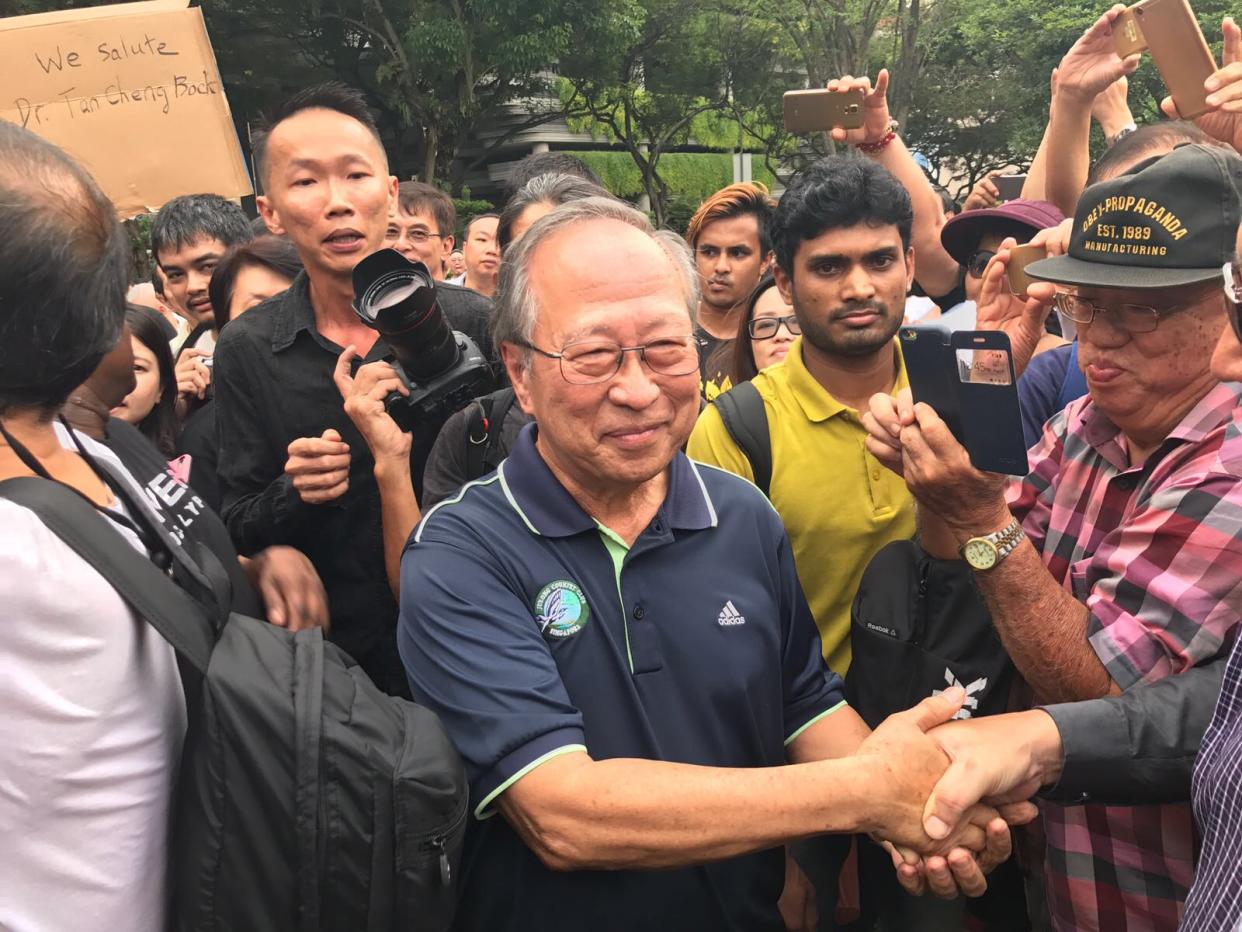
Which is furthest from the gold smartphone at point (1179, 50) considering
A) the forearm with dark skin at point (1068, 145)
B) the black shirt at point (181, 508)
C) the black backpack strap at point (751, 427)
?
the black shirt at point (181, 508)

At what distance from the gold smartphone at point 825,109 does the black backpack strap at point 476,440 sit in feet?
6.47

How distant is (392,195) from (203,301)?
1696mm

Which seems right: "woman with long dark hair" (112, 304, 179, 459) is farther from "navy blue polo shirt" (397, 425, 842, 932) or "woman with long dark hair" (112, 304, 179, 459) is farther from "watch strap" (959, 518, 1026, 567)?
"watch strap" (959, 518, 1026, 567)

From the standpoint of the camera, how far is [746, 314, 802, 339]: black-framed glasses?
11.7 feet

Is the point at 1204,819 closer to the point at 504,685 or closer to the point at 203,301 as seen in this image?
the point at 504,685

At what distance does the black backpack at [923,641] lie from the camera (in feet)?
6.89

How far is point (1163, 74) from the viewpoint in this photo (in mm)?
3055

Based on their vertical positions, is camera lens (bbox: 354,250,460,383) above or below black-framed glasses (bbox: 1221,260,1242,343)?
below

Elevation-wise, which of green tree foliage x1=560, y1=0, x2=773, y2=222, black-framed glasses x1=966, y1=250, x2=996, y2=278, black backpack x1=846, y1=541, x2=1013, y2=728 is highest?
black-framed glasses x1=966, y1=250, x2=996, y2=278

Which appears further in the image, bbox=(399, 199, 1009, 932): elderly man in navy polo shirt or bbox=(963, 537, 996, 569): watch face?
bbox=(963, 537, 996, 569): watch face

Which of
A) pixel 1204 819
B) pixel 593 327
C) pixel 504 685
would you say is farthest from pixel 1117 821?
Result: pixel 593 327

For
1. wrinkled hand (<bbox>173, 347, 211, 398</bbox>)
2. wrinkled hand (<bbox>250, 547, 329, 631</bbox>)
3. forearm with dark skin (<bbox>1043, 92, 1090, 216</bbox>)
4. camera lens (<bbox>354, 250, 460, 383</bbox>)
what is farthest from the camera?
forearm with dark skin (<bbox>1043, 92, 1090, 216</bbox>)

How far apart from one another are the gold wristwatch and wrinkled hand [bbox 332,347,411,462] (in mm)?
1356

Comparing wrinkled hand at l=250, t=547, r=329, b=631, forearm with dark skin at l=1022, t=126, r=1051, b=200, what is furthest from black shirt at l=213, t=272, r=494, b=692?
forearm with dark skin at l=1022, t=126, r=1051, b=200
